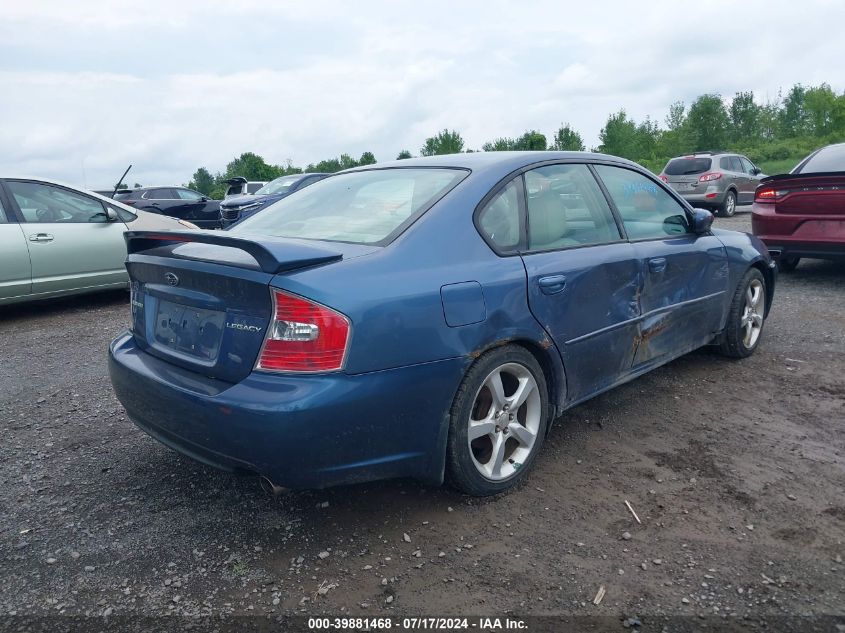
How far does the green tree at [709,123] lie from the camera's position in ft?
189

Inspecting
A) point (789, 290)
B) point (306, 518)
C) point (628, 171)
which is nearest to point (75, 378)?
point (306, 518)

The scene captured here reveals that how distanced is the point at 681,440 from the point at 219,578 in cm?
234

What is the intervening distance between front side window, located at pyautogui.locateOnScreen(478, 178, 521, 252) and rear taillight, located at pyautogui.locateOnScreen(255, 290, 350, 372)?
0.88 meters

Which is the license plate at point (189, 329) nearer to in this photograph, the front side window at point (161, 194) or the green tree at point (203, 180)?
the front side window at point (161, 194)

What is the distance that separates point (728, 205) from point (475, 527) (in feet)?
51.1

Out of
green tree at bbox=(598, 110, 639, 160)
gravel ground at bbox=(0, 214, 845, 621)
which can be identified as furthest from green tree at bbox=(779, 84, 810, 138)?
gravel ground at bbox=(0, 214, 845, 621)

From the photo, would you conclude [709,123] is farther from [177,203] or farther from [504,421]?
[504,421]

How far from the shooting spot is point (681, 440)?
3.44 metres

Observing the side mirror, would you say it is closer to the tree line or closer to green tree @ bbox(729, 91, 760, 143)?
the tree line

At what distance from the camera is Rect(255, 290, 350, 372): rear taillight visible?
230 centimetres

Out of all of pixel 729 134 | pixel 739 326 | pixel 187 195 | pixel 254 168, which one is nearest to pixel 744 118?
pixel 729 134

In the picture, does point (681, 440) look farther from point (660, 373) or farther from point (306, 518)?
point (306, 518)

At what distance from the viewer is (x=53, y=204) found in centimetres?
670

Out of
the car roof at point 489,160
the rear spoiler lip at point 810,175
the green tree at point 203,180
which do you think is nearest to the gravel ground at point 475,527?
the car roof at point 489,160
